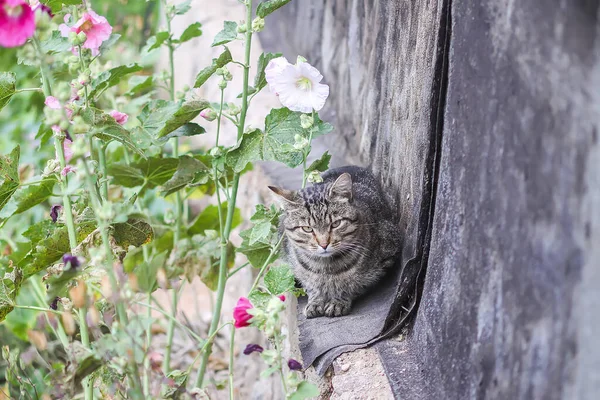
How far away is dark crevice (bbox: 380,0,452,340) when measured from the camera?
76.5 inches

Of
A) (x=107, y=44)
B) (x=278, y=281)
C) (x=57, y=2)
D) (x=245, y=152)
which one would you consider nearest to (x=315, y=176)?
(x=245, y=152)

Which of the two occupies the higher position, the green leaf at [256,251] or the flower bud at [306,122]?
the flower bud at [306,122]

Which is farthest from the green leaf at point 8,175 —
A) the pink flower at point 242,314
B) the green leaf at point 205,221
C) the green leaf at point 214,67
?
the green leaf at point 205,221

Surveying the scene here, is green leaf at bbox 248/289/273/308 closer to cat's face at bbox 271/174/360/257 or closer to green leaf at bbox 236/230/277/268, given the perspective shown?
green leaf at bbox 236/230/277/268

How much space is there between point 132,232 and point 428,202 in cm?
82

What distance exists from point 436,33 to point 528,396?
994 millimetres

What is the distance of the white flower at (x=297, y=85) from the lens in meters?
2.09

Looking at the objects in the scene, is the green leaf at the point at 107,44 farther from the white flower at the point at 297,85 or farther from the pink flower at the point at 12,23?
the pink flower at the point at 12,23

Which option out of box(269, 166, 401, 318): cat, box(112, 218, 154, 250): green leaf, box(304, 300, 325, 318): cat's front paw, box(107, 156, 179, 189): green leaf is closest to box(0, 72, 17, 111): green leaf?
box(107, 156, 179, 189): green leaf

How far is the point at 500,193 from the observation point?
1508mm

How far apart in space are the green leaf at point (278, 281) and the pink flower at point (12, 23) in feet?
3.18

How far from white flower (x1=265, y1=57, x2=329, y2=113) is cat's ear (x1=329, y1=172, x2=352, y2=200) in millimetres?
459

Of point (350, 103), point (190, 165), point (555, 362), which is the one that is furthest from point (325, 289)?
point (555, 362)

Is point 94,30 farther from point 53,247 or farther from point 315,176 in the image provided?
point 315,176
